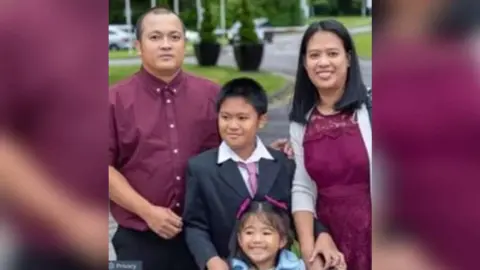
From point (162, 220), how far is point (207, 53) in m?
0.49

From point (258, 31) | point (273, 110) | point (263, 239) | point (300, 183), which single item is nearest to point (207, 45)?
point (258, 31)

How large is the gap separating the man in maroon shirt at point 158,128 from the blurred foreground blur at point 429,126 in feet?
1.64

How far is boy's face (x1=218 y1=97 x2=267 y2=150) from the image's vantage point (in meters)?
2.48

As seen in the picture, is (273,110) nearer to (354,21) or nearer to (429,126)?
(354,21)

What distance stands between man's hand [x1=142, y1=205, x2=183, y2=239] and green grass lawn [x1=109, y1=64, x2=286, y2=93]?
388 millimetres

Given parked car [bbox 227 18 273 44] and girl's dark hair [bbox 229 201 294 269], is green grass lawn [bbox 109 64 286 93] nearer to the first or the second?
parked car [bbox 227 18 273 44]

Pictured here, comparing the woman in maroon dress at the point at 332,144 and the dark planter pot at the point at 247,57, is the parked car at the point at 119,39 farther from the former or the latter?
the woman in maroon dress at the point at 332,144

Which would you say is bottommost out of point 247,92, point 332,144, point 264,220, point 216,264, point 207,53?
point 216,264

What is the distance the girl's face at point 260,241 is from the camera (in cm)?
248

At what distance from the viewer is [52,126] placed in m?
2.51

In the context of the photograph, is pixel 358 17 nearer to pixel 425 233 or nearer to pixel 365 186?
pixel 365 186

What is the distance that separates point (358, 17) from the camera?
2.44 metres

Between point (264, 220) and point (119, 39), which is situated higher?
point (119, 39)

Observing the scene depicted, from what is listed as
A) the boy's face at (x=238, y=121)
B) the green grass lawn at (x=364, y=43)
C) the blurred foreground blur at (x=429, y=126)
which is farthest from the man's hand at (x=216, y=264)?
the green grass lawn at (x=364, y=43)
